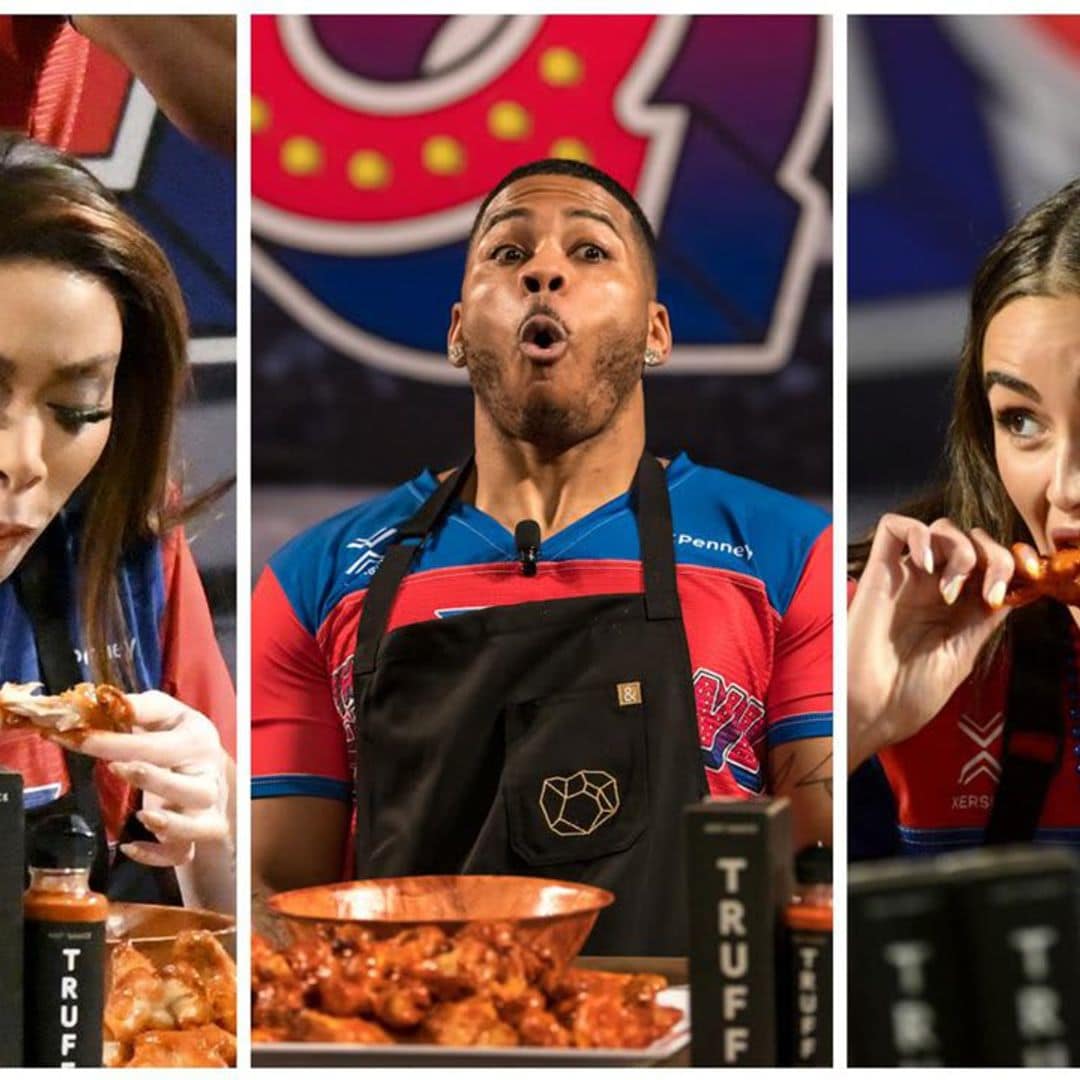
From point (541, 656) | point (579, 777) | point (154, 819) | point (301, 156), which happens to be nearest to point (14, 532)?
point (154, 819)

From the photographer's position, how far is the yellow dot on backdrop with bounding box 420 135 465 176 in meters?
3.12

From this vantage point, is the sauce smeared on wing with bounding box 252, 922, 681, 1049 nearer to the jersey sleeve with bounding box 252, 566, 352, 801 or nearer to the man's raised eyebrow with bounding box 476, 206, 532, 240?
the jersey sleeve with bounding box 252, 566, 352, 801

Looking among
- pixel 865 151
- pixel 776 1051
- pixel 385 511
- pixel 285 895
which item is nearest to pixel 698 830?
pixel 776 1051

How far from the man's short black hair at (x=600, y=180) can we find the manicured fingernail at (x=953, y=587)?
0.68 meters

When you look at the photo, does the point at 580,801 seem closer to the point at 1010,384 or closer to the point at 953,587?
the point at 953,587

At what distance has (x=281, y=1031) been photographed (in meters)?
2.47

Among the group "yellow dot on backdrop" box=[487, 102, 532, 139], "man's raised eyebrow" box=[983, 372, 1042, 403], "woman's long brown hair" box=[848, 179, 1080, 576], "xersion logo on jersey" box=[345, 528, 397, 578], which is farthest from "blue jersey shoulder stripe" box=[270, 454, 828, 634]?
"yellow dot on backdrop" box=[487, 102, 532, 139]

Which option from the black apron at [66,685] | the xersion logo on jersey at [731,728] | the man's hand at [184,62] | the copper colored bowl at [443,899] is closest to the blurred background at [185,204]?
the man's hand at [184,62]

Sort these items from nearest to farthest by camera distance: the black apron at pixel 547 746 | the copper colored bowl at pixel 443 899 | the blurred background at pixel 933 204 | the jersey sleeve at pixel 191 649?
the copper colored bowl at pixel 443 899 → the black apron at pixel 547 746 → the blurred background at pixel 933 204 → the jersey sleeve at pixel 191 649

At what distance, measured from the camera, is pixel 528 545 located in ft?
10.0

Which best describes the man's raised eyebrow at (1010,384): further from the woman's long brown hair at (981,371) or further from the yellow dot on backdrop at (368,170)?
the yellow dot on backdrop at (368,170)

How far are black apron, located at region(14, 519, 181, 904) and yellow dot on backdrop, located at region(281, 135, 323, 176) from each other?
0.71 metres

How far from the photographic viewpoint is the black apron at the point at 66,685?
10.3 ft

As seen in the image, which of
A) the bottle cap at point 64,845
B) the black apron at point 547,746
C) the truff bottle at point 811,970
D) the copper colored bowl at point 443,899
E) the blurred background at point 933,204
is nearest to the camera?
the truff bottle at point 811,970
